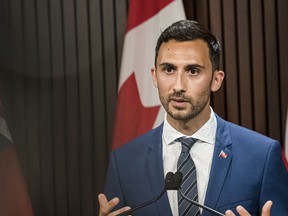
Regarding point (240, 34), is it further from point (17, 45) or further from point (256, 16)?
point (17, 45)

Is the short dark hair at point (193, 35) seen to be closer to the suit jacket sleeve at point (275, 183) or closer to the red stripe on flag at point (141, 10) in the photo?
the suit jacket sleeve at point (275, 183)

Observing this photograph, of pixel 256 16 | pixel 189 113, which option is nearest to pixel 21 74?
pixel 189 113

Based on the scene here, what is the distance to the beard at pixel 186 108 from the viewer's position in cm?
120

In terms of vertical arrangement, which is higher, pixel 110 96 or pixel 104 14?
pixel 104 14

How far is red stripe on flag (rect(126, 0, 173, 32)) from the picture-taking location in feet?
5.22

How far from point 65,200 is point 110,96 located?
36 cm

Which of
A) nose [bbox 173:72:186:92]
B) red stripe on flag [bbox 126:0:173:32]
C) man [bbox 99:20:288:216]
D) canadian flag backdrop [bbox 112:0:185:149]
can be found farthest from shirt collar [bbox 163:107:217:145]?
red stripe on flag [bbox 126:0:173:32]

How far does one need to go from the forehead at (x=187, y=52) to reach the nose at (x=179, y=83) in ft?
0.11

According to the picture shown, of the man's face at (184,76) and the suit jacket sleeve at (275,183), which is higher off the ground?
the man's face at (184,76)

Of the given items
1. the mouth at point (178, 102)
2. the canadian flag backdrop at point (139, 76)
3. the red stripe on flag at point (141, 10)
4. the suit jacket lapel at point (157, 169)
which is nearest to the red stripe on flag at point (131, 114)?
the canadian flag backdrop at point (139, 76)

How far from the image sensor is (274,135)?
1.54m

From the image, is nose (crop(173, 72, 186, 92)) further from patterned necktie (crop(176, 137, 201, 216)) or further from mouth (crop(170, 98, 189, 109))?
patterned necktie (crop(176, 137, 201, 216))

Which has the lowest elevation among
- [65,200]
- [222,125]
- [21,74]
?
[65,200]

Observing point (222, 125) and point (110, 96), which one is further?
point (110, 96)
